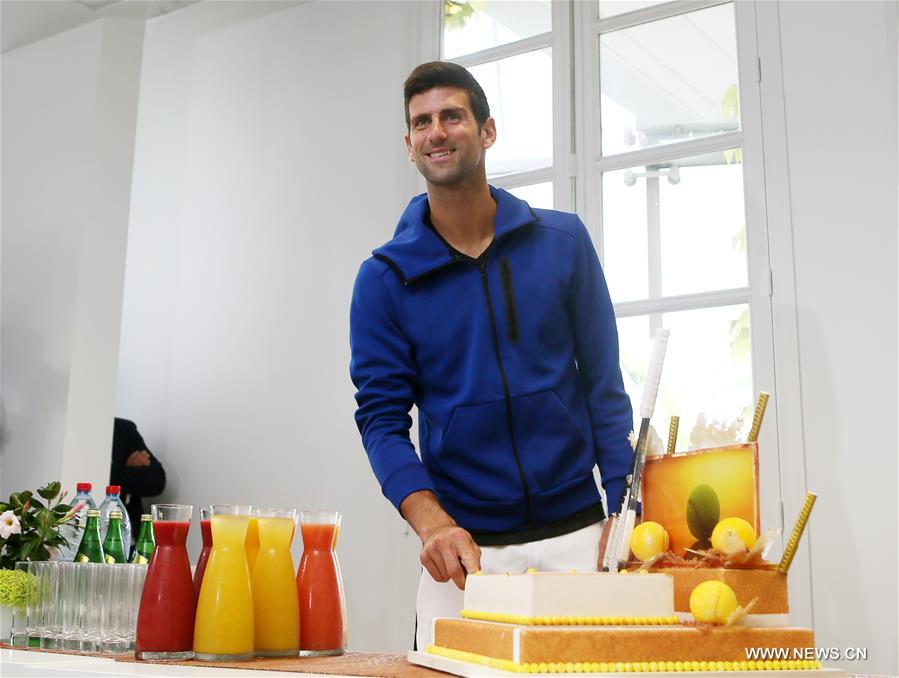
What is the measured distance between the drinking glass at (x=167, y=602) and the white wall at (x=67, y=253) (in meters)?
2.83

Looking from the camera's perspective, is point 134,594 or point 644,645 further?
point 134,594

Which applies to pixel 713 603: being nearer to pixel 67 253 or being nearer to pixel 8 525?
pixel 8 525

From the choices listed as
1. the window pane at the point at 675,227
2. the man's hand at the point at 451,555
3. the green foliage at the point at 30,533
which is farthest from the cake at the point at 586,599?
the window pane at the point at 675,227

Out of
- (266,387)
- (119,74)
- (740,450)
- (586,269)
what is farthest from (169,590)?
(119,74)

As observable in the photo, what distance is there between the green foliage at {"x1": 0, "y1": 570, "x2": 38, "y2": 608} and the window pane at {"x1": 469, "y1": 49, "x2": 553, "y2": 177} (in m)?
2.57

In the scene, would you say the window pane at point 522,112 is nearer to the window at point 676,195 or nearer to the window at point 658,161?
the window at point 658,161

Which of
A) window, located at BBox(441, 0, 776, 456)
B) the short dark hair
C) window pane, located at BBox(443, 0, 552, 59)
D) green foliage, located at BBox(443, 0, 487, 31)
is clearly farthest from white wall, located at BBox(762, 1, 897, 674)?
the short dark hair

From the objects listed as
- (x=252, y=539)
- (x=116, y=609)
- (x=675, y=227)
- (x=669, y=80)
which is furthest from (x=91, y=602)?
(x=669, y=80)

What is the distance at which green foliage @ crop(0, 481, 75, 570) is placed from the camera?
5.42ft

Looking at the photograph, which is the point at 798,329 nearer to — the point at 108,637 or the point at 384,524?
the point at 384,524

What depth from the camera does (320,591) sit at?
1.21 metres

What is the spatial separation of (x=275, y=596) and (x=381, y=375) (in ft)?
1.59

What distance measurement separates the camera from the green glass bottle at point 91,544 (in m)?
1.61

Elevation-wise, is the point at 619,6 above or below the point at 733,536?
above
